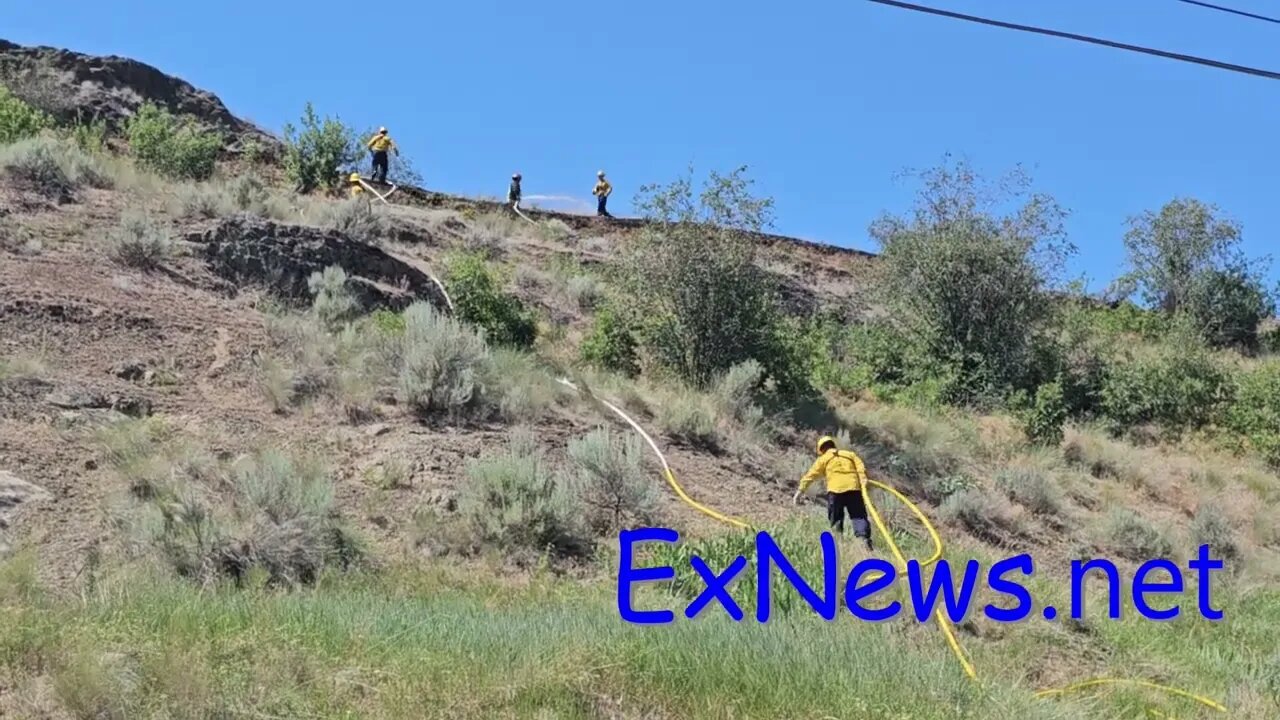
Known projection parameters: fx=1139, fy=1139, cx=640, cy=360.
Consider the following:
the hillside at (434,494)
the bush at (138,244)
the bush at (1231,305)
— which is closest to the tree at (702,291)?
the hillside at (434,494)

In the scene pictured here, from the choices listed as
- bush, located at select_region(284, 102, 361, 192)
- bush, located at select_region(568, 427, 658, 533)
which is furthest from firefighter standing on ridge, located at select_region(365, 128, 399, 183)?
bush, located at select_region(568, 427, 658, 533)

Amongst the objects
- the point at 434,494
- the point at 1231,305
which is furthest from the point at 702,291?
the point at 1231,305

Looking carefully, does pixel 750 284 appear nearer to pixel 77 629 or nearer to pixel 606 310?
pixel 606 310

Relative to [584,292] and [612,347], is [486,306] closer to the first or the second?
[612,347]

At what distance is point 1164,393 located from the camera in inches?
860

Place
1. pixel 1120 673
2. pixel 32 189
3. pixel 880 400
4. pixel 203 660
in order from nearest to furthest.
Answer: pixel 203 660, pixel 1120 673, pixel 32 189, pixel 880 400

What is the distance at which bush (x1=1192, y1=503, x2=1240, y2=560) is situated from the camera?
1383 centimetres

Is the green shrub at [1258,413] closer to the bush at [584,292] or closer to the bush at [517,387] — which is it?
the bush at [584,292]

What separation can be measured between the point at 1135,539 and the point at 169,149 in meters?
16.9

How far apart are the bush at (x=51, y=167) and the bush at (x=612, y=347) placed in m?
7.38

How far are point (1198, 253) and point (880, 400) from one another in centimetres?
1969

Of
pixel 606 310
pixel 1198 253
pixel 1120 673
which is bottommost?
pixel 1120 673

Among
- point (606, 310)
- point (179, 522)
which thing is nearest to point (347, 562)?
point (179, 522)

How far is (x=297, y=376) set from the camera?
36.5 feet
